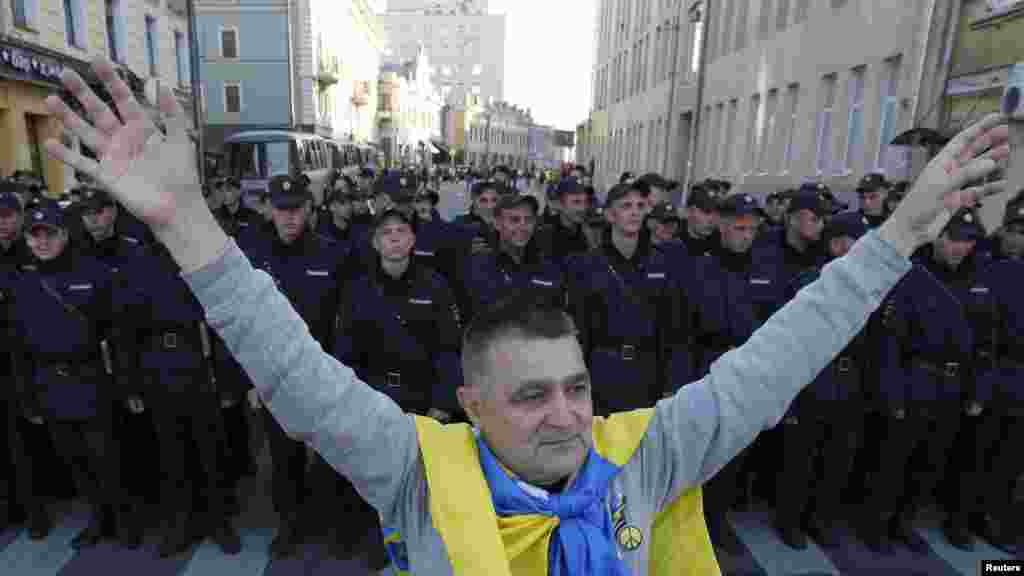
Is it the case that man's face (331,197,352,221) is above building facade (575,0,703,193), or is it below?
below

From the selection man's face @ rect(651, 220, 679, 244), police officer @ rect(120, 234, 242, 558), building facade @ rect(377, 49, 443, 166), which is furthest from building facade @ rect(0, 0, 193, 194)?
building facade @ rect(377, 49, 443, 166)

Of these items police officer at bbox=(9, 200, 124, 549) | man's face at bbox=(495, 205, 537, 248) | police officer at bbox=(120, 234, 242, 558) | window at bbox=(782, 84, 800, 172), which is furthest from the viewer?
window at bbox=(782, 84, 800, 172)

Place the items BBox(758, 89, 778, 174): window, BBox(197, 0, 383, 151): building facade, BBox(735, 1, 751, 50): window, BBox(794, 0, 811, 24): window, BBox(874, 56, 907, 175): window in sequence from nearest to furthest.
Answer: BBox(874, 56, 907, 175): window < BBox(794, 0, 811, 24): window < BBox(758, 89, 778, 174): window < BBox(735, 1, 751, 50): window < BBox(197, 0, 383, 151): building facade

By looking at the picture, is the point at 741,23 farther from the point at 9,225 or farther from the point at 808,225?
the point at 9,225

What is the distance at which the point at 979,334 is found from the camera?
4379mm

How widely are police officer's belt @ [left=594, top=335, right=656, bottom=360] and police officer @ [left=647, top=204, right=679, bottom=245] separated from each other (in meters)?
1.91

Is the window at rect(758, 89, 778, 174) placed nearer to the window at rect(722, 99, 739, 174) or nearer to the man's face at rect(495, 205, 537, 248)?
the window at rect(722, 99, 739, 174)

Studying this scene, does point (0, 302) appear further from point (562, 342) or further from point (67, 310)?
point (562, 342)

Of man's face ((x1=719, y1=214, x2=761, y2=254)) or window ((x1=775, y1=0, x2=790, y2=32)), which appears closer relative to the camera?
man's face ((x1=719, y1=214, x2=761, y2=254))

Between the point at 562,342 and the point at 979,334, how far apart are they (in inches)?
162

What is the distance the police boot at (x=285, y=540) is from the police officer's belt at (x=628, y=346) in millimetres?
2357

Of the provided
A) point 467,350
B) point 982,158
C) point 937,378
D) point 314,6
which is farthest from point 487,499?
point 314,6

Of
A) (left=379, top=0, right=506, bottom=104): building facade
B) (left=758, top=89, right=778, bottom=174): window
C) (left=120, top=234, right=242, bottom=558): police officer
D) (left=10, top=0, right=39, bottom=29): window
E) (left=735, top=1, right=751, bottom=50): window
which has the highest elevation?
(left=379, top=0, right=506, bottom=104): building facade

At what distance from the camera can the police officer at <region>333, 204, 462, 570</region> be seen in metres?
4.01
